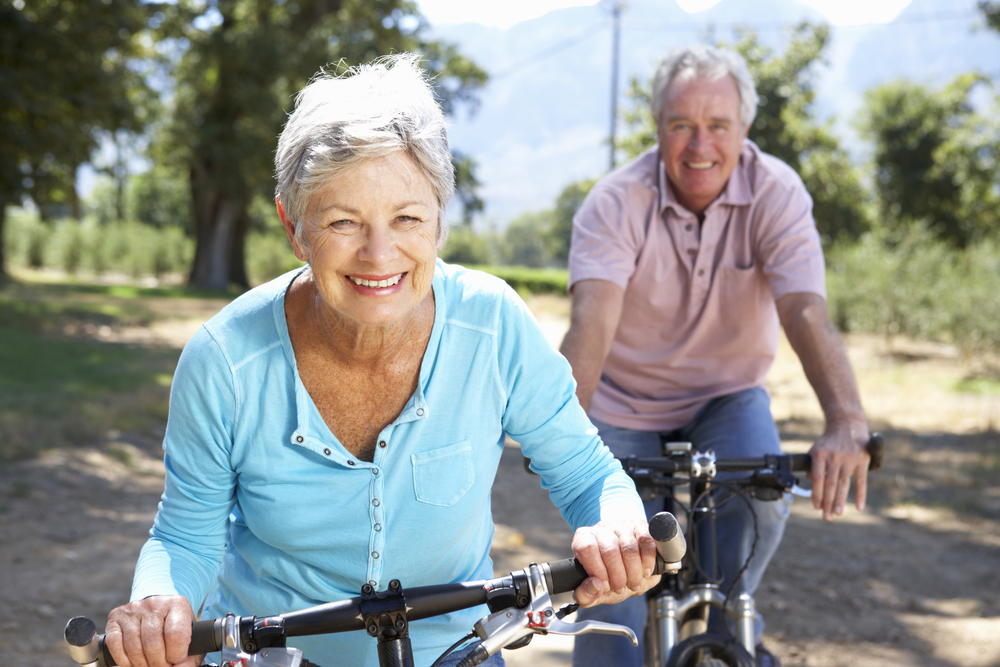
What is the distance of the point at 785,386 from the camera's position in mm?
11984

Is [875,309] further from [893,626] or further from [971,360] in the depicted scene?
[893,626]

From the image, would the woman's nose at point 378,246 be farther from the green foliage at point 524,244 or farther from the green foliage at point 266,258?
the green foliage at point 524,244

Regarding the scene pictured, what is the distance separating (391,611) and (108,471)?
18.9 ft

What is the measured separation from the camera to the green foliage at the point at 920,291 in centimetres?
1249

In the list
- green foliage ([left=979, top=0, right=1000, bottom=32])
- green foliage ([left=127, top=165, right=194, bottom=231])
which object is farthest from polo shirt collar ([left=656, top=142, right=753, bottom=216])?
green foliage ([left=127, top=165, right=194, bottom=231])

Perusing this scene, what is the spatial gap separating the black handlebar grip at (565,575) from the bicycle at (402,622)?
2 cm

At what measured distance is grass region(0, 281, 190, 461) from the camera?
24.2 feet

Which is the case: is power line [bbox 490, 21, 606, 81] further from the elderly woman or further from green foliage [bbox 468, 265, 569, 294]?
the elderly woman

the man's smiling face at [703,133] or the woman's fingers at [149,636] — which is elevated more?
the man's smiling face at [703,133]

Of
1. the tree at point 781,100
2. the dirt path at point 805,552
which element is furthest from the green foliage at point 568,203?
the dirt path at point 805,552

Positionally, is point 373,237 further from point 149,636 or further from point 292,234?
point 149,636

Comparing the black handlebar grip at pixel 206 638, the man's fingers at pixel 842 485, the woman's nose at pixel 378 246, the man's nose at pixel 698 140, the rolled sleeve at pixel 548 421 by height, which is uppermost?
the man's nose at pixel 698 140

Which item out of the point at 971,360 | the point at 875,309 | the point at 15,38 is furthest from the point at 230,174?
the point at 971,360

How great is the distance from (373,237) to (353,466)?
1.51ft
